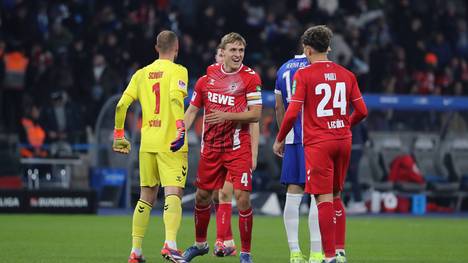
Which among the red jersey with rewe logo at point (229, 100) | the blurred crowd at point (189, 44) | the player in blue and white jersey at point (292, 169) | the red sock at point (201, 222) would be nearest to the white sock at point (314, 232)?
the player in blue and white jersey at point (292, 169)

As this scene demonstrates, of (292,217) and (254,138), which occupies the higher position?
(254,138)

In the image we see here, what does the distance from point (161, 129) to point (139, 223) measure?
3.21 ft

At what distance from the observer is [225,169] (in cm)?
1284

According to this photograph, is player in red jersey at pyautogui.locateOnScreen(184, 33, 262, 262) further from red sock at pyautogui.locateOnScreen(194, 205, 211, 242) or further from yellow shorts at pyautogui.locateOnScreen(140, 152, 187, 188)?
yellow shorts at pyautogui.locateOnScreen(140, 152, 187, 188)

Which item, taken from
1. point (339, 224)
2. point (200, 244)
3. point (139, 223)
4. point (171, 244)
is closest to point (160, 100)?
point (139, 223)

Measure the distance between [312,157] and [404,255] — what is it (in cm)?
335

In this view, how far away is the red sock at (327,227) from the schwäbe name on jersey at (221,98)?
195 cm

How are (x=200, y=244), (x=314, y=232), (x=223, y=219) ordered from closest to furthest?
(x=314, y=232)
(x=200, y=244)
(x=223, y=219)

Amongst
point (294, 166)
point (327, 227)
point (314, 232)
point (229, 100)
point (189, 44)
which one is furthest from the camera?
point (189, 44)

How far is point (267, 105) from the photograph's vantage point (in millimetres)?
25719

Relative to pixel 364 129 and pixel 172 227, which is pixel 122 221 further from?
pixel 172 227

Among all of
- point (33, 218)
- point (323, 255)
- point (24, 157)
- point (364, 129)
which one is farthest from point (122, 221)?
point (323, 255)

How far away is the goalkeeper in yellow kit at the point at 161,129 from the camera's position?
1211cm

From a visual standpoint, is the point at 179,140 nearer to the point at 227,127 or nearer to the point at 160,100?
the point at 160,100
